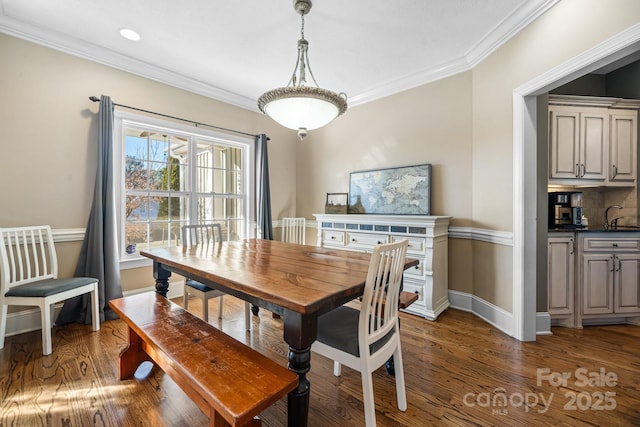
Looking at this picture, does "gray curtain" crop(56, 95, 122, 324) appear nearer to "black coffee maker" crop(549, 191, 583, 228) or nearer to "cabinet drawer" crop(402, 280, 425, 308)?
"cabinet drawer" crop(402, 280, 425, 308)

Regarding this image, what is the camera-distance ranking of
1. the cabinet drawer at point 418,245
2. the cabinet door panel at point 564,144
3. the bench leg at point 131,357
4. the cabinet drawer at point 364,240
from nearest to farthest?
the bench leg at point 131,357 → the cabinet door panel at point 564,144 → the cabinet drawer at point 418,245 → the cabinet drawer at point 364,240

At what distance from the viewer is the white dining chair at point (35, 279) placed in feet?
6.79

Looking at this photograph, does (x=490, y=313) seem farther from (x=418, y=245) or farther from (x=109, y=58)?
(x=109, y=58)

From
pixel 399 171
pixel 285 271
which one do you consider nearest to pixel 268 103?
pixel 285 271

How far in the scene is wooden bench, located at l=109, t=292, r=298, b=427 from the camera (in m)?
0.96

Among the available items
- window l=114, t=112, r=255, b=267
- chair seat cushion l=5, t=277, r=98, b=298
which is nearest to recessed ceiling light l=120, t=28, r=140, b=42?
window l=114, t=112, r=255, b=267

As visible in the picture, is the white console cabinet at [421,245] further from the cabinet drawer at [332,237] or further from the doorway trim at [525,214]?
the doorway trim at [525,214]

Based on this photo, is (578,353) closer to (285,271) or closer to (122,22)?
(285,271)

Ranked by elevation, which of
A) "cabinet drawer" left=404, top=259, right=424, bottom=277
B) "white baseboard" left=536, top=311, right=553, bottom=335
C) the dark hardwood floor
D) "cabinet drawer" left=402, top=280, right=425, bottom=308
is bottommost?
the dark hardwood floor

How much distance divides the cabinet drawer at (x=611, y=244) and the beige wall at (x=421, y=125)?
82 cm

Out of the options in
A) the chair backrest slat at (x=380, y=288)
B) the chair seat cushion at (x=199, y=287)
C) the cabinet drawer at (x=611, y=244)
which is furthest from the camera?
the cabinet drawer at (x=611, y=244)

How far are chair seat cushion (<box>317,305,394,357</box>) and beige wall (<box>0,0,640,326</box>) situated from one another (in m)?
1.77

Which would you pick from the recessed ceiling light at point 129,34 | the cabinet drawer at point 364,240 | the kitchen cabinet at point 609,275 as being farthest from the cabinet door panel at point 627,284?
the recessed ceiling light at point 129,34

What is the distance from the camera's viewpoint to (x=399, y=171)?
342cm
